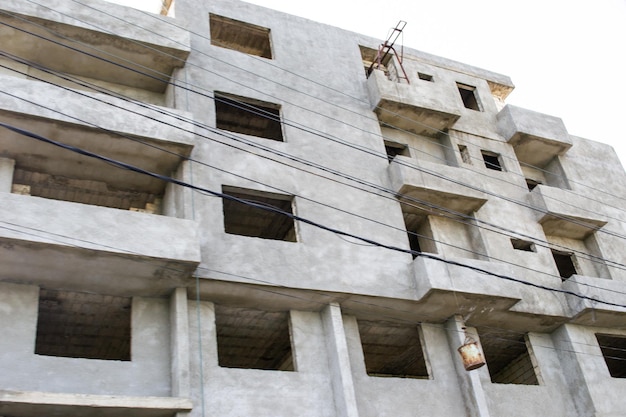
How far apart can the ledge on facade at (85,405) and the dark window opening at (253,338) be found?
307cm

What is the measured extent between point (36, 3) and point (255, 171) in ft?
21.9

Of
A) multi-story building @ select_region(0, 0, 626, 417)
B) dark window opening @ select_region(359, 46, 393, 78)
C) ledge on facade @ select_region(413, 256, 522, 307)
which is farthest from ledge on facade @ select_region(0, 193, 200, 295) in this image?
dark window opening @ select_region(359, 46, 393, 78)

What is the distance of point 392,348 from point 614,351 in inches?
304

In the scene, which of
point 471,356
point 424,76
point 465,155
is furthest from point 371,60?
point 471,356

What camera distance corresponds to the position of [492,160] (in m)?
23.3

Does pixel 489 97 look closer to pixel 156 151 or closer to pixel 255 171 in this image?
pixel 255 171

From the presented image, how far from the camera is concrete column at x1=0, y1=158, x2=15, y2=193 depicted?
15008mm

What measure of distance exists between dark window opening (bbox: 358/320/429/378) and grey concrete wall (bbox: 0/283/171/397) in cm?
549

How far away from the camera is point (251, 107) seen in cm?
1948

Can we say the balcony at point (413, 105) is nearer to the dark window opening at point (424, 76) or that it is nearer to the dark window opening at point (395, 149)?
the dark window opening at point (395, 149)

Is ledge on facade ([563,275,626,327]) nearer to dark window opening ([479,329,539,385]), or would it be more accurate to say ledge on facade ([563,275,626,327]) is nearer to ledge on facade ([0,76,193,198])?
dark window opening ([479,329,539,385])

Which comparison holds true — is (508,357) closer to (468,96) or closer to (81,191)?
(468,96)

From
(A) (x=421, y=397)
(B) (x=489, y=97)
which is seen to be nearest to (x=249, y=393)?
(A) (x=421, y=397)

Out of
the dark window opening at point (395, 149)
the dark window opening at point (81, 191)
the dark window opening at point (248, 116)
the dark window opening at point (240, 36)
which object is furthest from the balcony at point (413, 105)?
the dark window opening at point (81, 191)
